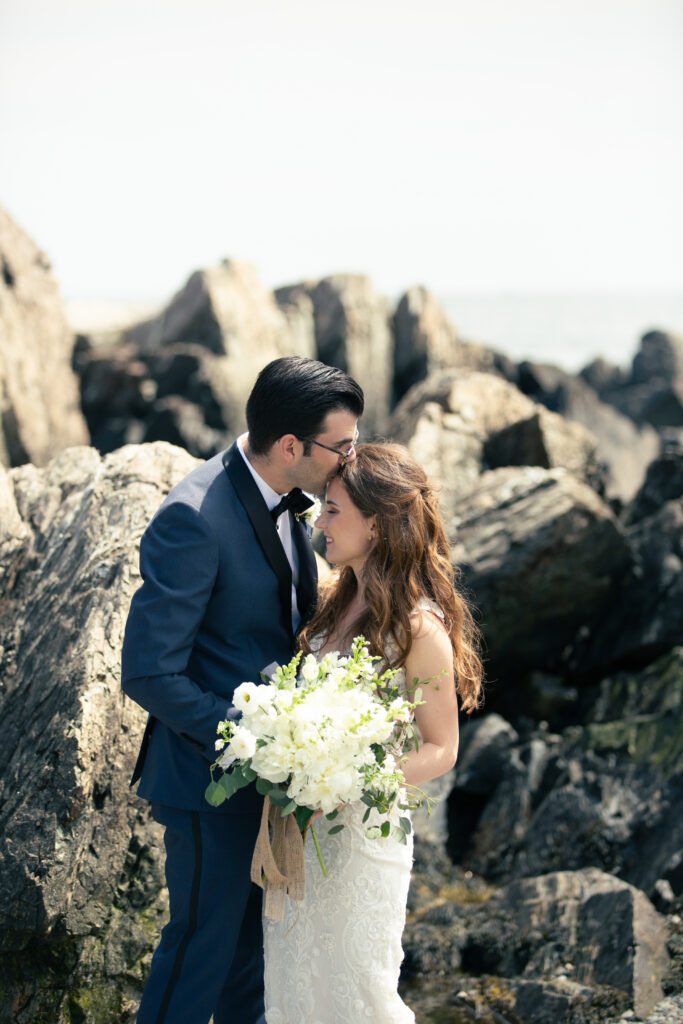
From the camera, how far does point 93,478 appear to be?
18.7ft

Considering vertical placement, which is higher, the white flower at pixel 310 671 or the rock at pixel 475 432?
the white flower at pixel 310 671

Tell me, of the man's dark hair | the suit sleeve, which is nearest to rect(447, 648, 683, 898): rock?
the suit sleeve

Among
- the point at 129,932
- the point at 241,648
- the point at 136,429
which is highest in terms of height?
the point at 241,648

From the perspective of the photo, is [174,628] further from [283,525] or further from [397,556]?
[397,556]

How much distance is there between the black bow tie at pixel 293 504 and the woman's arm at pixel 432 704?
67 cm

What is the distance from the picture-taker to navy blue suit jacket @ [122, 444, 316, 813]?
3.33 m

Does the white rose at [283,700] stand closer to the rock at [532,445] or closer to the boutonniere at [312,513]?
the boutonniere at [312,513]

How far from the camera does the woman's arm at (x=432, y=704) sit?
357cm

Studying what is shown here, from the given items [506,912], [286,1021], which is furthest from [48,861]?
[506,912]

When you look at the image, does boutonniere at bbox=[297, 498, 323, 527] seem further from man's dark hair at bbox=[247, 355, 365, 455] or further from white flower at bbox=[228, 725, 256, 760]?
white flower at bbox=[228, 725, 256, 760]

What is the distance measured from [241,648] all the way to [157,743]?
0.50 m

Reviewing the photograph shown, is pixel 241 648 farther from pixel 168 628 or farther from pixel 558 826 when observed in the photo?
pixel 558 826

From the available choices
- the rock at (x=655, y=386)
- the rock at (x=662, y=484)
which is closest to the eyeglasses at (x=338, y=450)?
the rock at (x=662, y=484)

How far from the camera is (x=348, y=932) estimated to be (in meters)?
3.53
